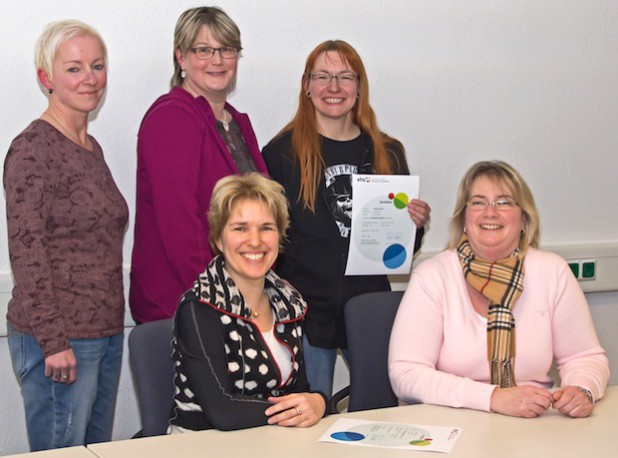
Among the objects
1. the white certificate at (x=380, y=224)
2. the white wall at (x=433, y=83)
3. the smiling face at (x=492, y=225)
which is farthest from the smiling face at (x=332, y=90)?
the smiling face at (x=492, y=225)

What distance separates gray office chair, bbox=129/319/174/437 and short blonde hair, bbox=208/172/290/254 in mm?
338

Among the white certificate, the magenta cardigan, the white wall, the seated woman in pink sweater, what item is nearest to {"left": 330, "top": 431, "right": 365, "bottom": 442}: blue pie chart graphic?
the seated woman in pink sweater

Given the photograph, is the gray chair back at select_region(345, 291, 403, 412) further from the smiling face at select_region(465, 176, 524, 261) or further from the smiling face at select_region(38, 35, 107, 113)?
the smiling face at select_region(38, 35, 107, 113)

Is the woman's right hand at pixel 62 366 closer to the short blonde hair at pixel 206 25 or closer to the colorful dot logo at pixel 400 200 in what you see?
the short blonde hair at pixel 206 25

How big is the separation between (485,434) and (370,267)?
1.11 meters

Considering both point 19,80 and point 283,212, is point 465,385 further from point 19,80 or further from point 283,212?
point 19,80

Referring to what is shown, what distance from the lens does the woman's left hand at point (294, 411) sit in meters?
2.36

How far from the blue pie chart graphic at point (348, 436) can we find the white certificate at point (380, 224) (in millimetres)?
1063

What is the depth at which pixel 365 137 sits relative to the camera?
3389mm

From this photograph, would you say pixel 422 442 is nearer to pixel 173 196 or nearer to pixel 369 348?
pixel 369 348

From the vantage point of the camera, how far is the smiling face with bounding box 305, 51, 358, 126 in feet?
10.7

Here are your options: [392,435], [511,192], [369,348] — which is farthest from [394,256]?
[392,435]

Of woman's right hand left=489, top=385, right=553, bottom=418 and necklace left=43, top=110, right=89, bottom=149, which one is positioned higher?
necklace left=43, top=110, right=89, bottom=149

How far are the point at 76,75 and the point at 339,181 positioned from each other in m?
1.02
